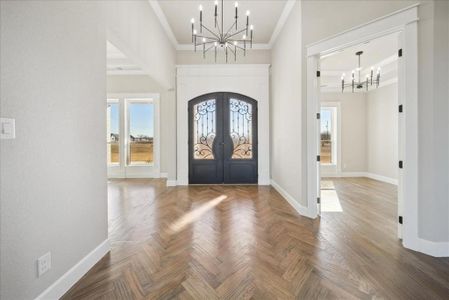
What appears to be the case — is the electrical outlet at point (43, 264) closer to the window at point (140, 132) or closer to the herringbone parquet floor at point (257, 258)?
the herringbone parquet floor at point (257, 258)

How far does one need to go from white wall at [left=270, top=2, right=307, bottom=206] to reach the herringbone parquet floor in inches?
26.4

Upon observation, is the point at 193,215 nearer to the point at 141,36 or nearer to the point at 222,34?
the point at 141,36

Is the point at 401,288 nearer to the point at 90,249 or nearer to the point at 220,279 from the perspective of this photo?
the point at 220,279

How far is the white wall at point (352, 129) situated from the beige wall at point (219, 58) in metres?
2.85

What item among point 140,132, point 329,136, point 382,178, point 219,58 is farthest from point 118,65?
point 382,178

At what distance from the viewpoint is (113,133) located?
766 centimetres

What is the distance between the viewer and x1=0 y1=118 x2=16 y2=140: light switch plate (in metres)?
1.35

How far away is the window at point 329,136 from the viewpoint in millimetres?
7827

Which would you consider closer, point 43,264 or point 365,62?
point 43,264

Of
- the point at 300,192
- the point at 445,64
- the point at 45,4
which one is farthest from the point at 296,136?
the point at 45,4

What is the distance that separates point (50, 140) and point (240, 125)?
15.8ft

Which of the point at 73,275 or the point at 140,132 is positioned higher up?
the point at 140,132


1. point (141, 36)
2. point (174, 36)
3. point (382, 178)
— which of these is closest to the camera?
point (141, 36)

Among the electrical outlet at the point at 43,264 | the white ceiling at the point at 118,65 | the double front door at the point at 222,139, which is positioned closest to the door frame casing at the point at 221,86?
the double front door at the point at 222,139
